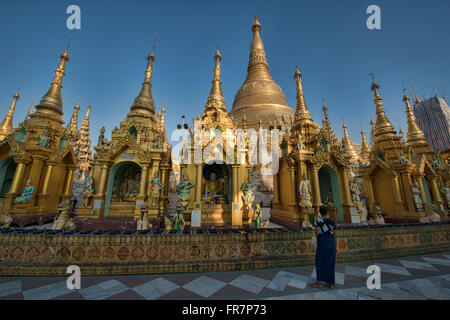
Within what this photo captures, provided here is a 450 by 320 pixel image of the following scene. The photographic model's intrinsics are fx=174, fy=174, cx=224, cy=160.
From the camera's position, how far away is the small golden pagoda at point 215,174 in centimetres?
1003

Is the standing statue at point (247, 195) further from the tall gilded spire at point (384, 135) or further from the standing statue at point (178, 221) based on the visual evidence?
the tall gilded spire at point (384, 135)

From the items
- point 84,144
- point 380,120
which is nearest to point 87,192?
point 84,144

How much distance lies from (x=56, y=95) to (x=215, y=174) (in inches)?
549

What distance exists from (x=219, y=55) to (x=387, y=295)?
1698 cm

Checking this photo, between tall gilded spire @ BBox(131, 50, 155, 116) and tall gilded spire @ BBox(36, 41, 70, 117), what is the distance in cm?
568

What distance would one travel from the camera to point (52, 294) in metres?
3.60

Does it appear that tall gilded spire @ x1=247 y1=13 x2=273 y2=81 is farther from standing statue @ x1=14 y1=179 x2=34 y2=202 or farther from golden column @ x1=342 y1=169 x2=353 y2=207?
standing statue @ x1=14 y1=179 x2=34 y2=202

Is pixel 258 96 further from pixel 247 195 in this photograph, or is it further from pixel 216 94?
pixel 247 195

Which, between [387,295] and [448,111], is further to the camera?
[448,111]

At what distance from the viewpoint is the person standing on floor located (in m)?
3.92

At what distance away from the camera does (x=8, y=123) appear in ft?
54.4
